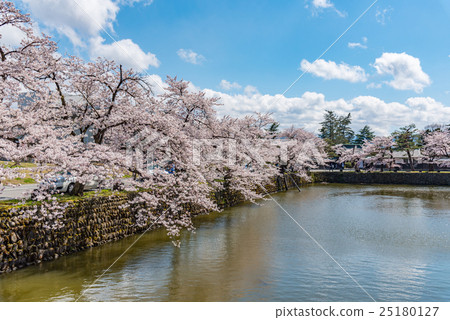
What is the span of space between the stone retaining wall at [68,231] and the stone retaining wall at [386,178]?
35.3 metres

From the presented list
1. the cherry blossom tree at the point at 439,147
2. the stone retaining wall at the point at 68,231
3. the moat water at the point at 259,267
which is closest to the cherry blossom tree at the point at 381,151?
the cherry blossom tree at the point at 439,147

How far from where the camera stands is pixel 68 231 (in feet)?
34.0

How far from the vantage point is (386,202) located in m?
23.9

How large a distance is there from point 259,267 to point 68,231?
6467 mm

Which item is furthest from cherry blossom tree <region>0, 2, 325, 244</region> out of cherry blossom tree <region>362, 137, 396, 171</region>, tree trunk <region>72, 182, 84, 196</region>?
cherry blossom tree <region>362, 137, 396, 171</region>

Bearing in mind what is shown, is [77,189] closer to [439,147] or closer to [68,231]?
[68,231]

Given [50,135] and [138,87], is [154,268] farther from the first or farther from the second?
[138,87]

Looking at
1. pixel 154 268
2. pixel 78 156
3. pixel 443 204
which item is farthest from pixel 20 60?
pixel 443 204

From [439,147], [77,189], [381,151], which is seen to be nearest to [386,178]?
[381,151]

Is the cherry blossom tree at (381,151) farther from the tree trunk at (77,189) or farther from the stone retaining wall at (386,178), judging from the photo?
the tree trunk at (77,189)

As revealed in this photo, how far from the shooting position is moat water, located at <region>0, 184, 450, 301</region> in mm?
7527

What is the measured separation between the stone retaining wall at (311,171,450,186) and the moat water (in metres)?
26.4

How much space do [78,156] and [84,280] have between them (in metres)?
4.30

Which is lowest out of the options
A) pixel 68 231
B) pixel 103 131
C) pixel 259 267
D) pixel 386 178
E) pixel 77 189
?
pixel 259 267
